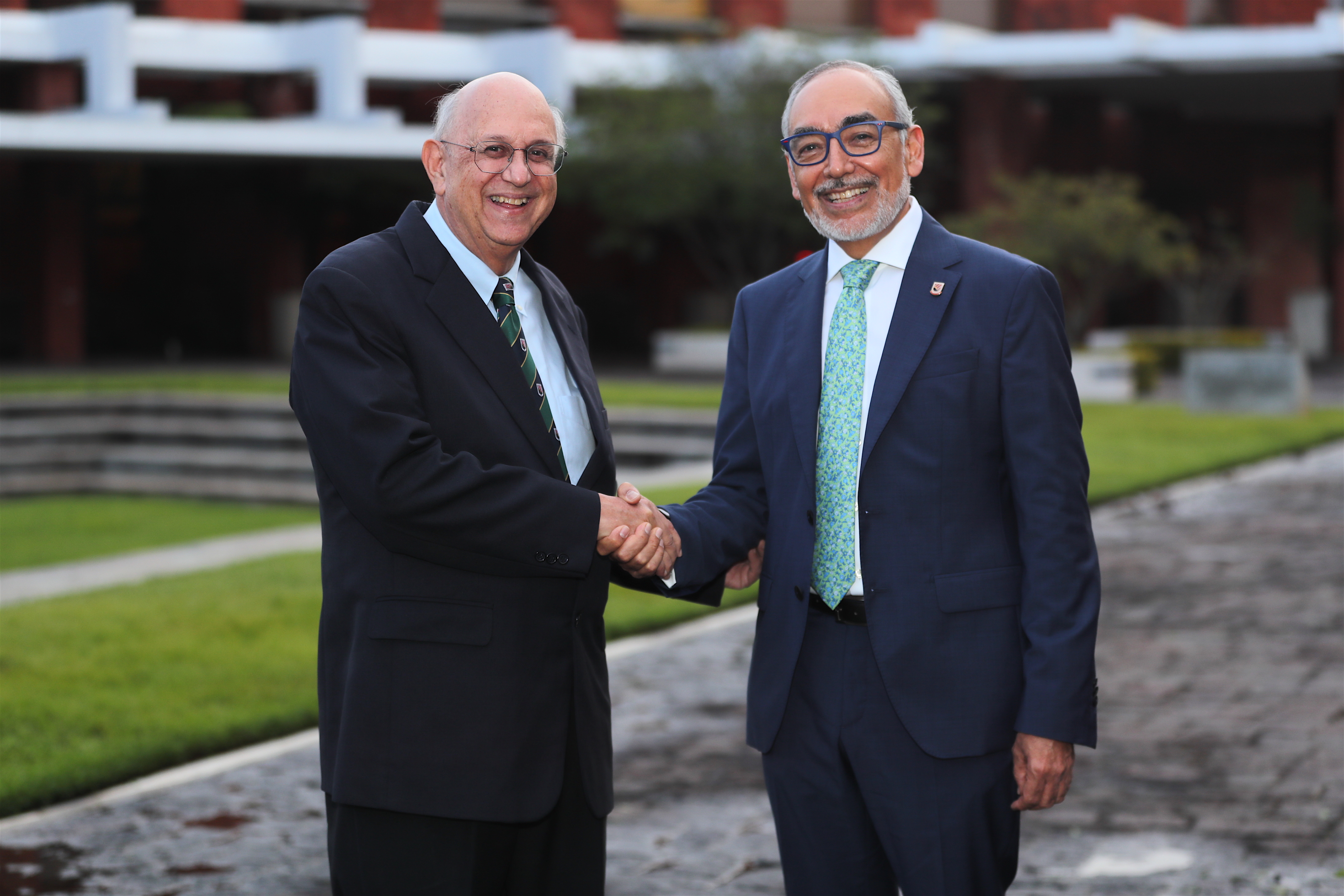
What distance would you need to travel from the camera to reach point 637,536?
316cm

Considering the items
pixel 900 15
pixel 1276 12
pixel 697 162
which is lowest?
pixel 697 162

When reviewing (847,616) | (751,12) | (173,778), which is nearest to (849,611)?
(847,616)

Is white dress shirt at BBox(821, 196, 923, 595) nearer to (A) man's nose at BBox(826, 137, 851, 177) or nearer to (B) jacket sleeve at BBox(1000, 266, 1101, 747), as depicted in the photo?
(A) man's nose at BBox(826, 137, 851, 177)

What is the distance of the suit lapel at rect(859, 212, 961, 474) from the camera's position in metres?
3.18

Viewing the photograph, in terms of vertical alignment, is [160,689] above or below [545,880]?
below

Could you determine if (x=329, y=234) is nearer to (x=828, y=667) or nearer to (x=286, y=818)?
(x=286, y=818)

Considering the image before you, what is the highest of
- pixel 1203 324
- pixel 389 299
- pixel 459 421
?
pixel 389 299

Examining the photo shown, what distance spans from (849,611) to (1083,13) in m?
37.6

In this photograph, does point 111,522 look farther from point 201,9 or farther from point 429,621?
point 201,9

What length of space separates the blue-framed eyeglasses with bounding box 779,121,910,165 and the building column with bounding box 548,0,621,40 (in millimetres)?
31498

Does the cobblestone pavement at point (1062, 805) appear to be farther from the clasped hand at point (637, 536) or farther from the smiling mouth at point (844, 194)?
the smiling mouth at point (844, 194)

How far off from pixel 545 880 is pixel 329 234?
32.4 meters

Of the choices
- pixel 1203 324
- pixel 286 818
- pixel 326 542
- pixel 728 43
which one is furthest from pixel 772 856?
pixel 1203 324

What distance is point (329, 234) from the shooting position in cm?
3431
